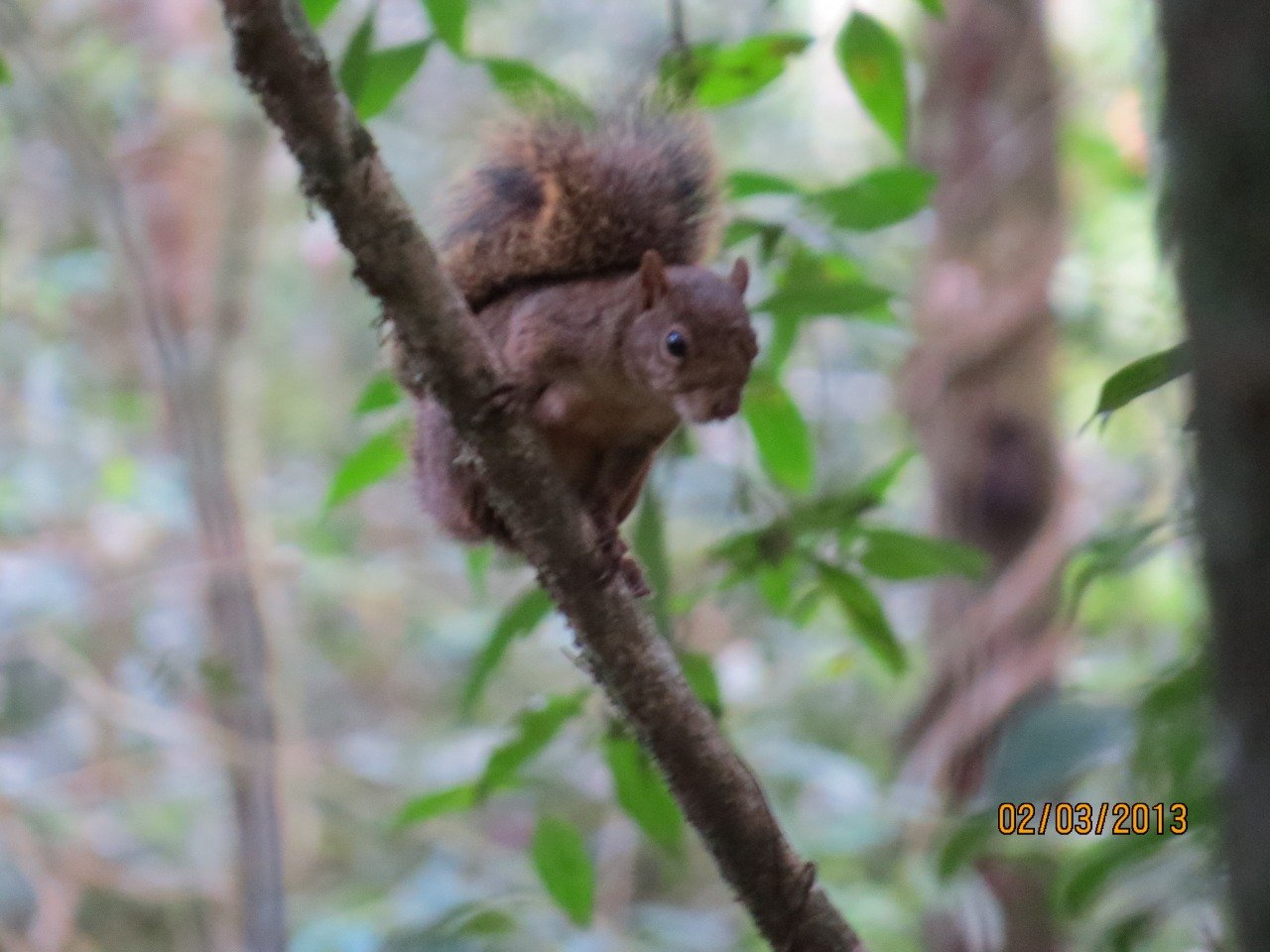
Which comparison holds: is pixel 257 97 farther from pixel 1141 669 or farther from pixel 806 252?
pixel 1141 669

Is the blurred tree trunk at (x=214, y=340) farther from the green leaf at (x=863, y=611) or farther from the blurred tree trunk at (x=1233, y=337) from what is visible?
the blurred tree trunk at (x=1233, y=337)

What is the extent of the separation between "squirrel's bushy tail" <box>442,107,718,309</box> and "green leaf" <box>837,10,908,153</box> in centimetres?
36

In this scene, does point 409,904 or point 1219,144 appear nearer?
point 1219,144

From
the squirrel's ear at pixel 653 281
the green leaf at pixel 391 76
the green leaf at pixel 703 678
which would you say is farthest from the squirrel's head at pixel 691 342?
the green leaf at pixel 391 76

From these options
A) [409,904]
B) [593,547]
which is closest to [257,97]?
[593,547]

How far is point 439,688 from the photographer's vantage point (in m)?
6.11

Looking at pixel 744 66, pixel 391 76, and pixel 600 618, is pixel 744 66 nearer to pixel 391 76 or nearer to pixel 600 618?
pixel 391 76

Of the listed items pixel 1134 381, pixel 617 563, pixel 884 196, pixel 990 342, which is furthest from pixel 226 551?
pixel 990 342

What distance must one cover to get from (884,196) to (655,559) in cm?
57

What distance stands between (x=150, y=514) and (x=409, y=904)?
2159 mm

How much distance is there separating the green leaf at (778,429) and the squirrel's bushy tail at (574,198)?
298 millimetres

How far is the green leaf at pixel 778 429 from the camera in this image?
6.63ft

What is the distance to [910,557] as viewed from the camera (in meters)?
1.80

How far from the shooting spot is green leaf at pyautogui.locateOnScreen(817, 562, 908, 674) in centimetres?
182
